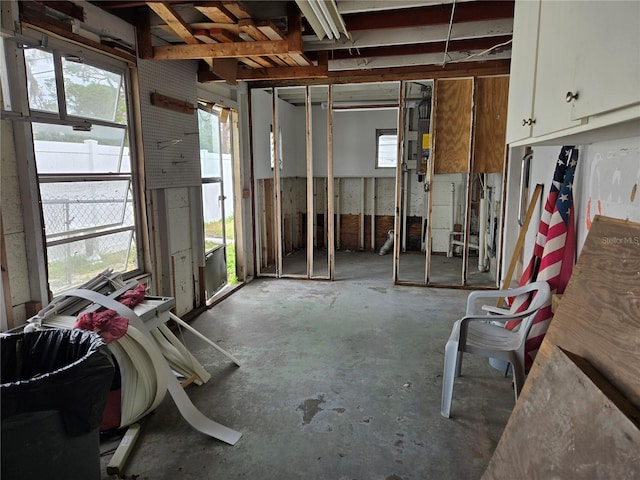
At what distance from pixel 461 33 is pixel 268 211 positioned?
12.1 feet

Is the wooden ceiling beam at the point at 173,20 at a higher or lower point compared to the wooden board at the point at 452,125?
higher

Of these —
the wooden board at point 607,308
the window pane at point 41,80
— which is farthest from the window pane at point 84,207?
the wooden board at point 607,308

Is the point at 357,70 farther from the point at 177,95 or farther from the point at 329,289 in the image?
the point at 329,289

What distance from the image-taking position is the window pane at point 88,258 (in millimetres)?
2499

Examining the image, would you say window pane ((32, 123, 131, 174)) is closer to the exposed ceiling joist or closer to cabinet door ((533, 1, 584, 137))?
the exposed ceiling joist

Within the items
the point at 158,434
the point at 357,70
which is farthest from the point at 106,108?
the point at 357,70

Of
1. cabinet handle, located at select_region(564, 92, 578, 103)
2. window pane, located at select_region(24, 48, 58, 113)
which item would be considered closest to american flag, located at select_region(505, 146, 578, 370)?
cabinet handle, located at select_region(564, 92, 578, 103)

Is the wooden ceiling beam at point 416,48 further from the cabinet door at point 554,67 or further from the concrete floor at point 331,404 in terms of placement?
the concrete floor at point 331,404

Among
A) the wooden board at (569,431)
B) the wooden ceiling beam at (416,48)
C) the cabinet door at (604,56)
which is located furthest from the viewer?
the wooden ceiling beam at (416,48)

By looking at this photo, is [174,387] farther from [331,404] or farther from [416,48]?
[416,48]

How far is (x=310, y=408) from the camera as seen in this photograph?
2.44 meters

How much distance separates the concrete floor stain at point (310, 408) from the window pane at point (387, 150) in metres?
5.42

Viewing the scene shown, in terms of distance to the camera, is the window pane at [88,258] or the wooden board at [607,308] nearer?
the wooden board at [607,308]

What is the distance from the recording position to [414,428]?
7.36ft
